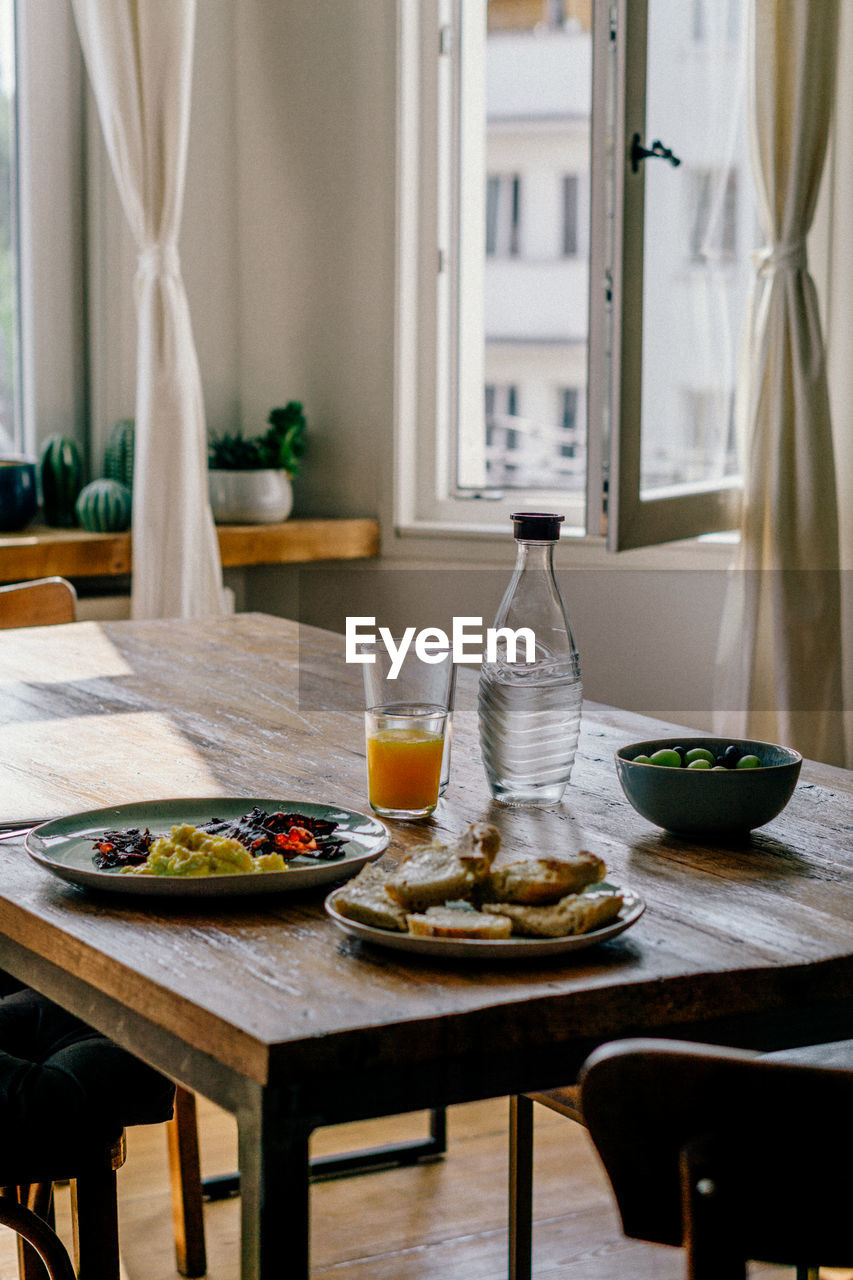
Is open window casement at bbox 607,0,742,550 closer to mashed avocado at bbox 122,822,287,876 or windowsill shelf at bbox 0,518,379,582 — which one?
windowsill shelf at bbox 0,518,379,582

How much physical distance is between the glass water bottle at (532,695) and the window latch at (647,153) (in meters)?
1.35

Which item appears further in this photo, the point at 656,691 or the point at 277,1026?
the point at 656,691

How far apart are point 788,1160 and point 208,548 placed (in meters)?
2.82

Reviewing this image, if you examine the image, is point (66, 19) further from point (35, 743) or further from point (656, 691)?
point (35, 743)

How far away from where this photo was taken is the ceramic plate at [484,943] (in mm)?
926

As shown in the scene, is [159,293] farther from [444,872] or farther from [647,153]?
[444,872]

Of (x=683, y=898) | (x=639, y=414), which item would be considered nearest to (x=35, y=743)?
(x=683, y=898)

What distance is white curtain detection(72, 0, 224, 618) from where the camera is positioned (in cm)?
336

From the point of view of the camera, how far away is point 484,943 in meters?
0.92

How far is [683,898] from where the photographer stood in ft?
3.59

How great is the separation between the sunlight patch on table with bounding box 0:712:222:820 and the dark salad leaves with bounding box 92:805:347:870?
6.9 inches

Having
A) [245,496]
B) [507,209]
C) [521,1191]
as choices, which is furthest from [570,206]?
[521,1191]

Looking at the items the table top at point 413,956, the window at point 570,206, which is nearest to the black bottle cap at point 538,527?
the table top at point 413,956

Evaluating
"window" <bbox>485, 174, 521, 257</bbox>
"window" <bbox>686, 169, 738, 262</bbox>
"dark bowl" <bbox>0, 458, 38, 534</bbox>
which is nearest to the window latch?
"window" <bbox>686, 169, 738, 262</bbox>
